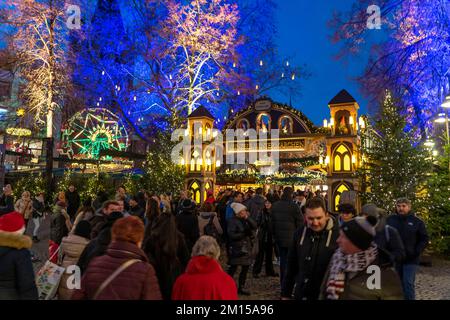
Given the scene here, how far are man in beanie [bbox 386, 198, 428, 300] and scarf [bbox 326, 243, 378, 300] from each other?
2856mm

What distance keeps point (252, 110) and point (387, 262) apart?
19874mm

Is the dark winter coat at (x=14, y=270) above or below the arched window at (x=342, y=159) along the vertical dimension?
Answer: below

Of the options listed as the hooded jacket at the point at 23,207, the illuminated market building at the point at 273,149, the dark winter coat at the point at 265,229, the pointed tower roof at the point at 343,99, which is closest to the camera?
the dark winter coat at the point at 265,229

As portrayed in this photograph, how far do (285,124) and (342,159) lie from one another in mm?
6762

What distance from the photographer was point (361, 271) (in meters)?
2.87

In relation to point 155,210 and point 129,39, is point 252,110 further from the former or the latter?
point 155,210

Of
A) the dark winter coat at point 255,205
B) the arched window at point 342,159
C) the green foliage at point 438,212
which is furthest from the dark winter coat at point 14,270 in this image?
the arched window at point 342,159

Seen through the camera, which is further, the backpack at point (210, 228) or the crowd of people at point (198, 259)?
the backpack at point (210, 228)

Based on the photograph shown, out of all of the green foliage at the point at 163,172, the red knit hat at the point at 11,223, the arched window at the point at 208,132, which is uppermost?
the arched window at the point at 208,132

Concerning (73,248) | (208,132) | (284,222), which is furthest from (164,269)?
(208,132)

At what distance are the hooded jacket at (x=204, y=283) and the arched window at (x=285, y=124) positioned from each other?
62.5 feet

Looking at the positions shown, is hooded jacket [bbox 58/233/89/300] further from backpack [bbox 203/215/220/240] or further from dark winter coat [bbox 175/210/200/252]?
backpack [bbox 203/215/220/240]

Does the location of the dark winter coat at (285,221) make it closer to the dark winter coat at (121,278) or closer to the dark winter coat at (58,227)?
the dark winter coat at (58,227)

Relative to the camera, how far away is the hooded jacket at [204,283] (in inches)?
112
